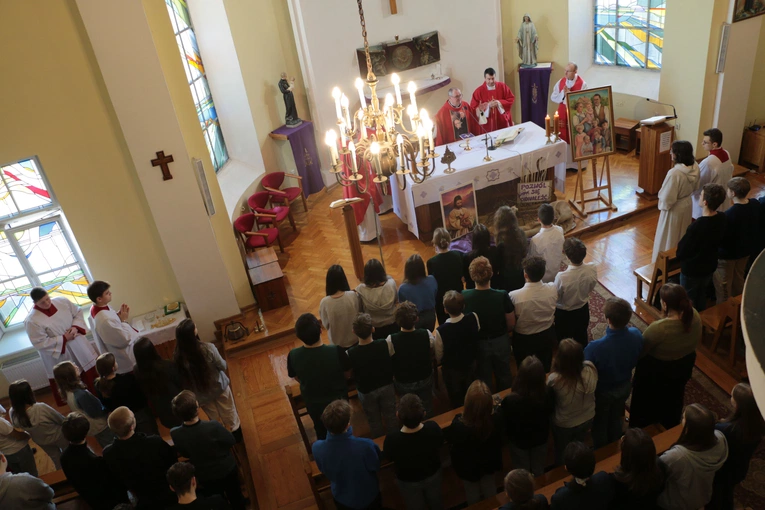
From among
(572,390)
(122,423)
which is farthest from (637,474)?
(122,423)

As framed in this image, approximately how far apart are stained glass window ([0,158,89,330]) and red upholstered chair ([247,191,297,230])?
2.57 m

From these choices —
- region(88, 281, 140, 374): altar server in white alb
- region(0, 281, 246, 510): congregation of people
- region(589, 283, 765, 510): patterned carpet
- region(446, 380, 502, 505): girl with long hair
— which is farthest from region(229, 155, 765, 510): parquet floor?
region(446, 380, 502, 505): girl with long hair

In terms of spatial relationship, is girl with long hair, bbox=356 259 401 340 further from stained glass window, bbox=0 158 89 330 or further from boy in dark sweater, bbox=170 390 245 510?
stained glass window, bbox=0 158 89 330

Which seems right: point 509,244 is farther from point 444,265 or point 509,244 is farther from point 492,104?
point 492,104

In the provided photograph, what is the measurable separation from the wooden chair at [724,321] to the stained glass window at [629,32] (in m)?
6.11

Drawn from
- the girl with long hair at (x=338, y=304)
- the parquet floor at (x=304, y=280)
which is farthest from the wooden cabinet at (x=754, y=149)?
the girl with long hair at (x=338, y=304)

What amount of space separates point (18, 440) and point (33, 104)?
327cm

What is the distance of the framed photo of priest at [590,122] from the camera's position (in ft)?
27.3

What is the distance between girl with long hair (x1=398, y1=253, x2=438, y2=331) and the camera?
5281 millimetres

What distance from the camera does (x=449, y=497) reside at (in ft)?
15.5

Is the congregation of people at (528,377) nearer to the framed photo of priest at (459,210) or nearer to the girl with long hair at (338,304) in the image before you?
the girl with long hair at (338,304)

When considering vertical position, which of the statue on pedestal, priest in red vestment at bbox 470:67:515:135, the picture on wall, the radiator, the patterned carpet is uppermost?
the picture on wall

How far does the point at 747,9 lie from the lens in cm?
821

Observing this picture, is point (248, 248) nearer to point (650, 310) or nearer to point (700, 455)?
point (650, 310)
